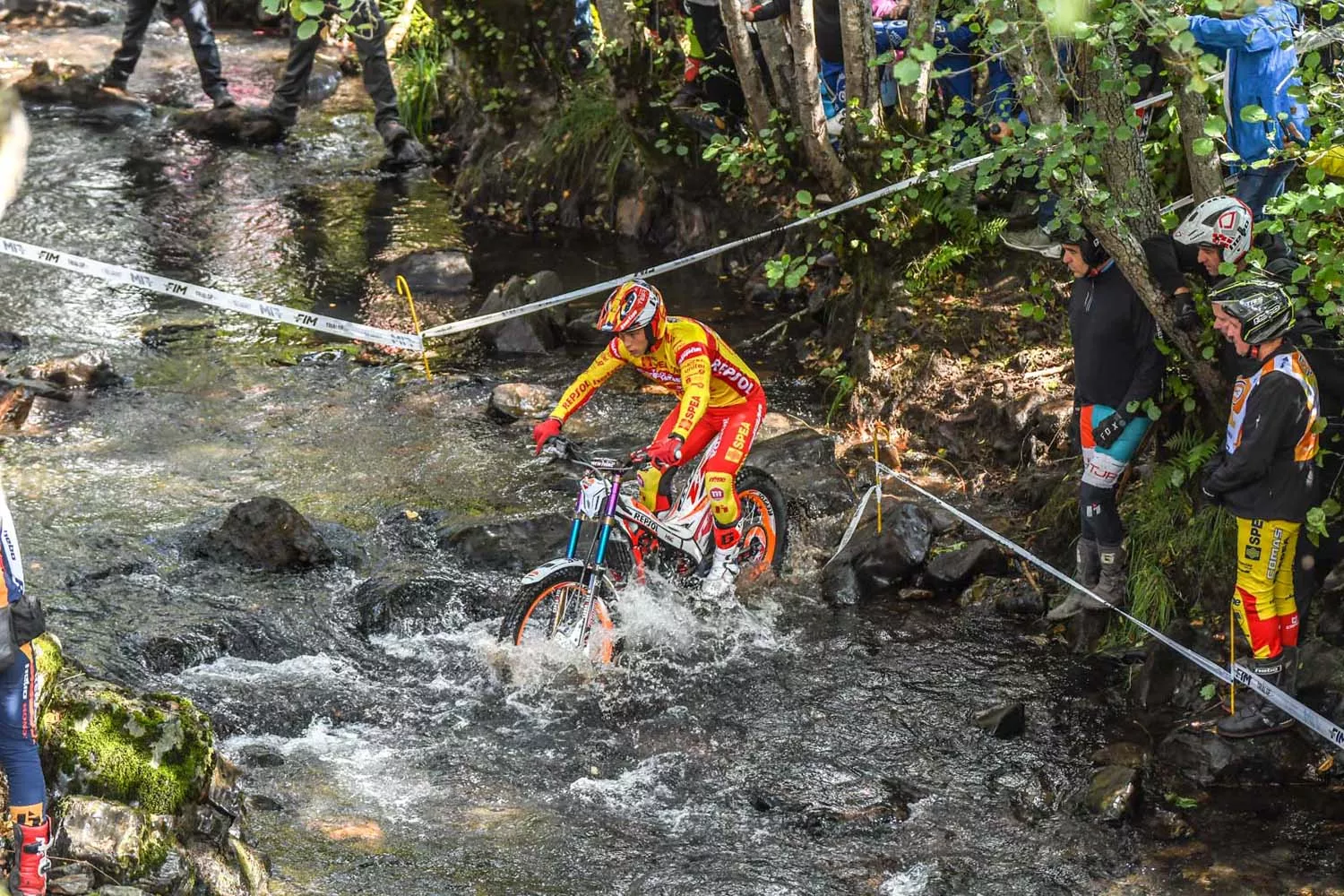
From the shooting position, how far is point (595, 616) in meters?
8.37

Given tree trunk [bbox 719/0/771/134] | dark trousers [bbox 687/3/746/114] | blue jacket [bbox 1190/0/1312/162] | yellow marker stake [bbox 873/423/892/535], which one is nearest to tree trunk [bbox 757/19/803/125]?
tree trunk [bbox 719/0/771/134]

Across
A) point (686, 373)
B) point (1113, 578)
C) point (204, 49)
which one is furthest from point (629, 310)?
point (204, 49)

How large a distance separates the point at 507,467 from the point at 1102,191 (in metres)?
5.32

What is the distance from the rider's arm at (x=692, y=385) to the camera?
8.59 metres

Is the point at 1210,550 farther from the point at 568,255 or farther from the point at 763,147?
the point at 568,255

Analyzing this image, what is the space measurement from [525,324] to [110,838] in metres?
8.14

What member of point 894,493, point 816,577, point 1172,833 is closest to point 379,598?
point 816,577

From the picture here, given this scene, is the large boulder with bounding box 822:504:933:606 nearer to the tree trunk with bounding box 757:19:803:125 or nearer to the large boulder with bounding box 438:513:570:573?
the large boulder with bounding box 438:513:570:573

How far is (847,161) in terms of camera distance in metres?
12.1

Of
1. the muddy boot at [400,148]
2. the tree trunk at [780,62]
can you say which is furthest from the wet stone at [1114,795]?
the muddy boot at [400,148]

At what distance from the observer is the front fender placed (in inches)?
321

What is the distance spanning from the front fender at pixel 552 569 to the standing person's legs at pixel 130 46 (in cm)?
1482

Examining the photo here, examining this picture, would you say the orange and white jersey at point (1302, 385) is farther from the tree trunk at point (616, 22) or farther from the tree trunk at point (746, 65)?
the tree trunk at point (616, 22)

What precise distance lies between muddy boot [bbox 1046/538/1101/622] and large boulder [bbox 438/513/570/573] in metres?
3.34
